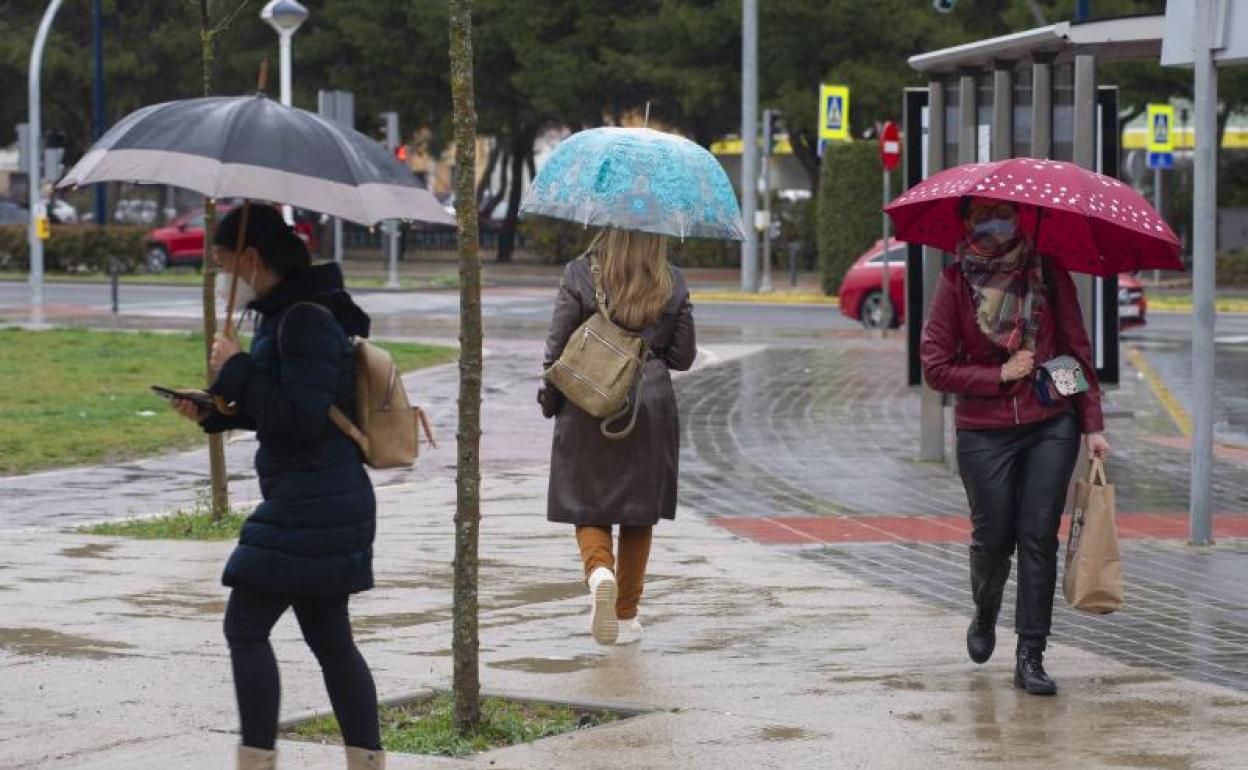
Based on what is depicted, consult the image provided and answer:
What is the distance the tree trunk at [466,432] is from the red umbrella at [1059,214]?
5.62 feet

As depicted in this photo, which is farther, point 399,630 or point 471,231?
point 399,630

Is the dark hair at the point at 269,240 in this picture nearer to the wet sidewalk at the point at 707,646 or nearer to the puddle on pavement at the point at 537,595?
the wet sidewalk at the point at 707,646

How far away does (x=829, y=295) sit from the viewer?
130ft

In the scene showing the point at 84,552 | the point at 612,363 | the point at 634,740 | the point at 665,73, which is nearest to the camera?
the point at 634,740

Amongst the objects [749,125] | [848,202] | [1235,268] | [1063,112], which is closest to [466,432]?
[1063,112]

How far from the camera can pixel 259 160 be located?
613 centimetres

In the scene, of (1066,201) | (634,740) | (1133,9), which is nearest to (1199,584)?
(1066,201)

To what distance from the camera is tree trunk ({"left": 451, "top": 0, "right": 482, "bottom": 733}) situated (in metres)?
6.70

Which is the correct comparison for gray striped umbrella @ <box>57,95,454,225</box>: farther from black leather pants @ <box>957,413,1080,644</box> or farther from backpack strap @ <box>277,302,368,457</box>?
black leather pants @ <box>957,413,1080,644</box>

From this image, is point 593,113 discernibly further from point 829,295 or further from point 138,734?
point 138,734

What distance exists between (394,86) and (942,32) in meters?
15.9

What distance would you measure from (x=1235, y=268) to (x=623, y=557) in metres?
37.6

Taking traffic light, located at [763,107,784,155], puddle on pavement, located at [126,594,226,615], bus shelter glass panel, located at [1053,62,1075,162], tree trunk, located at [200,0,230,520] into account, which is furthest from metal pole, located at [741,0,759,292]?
puddle on pavement, located at [126,594,226,615]

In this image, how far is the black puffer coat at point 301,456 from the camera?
5.72m
